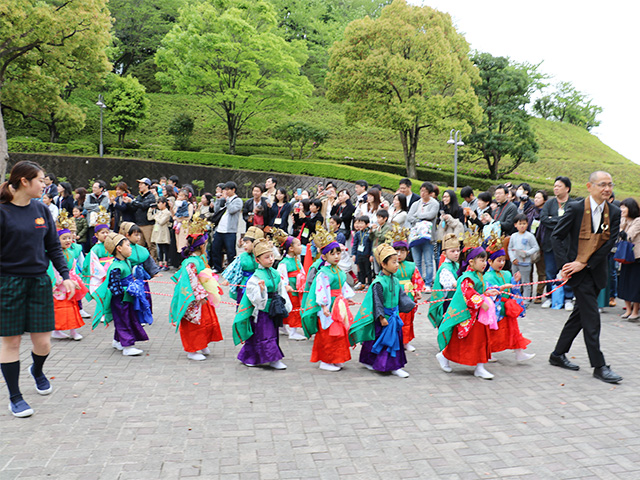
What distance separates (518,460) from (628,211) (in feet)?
20.8

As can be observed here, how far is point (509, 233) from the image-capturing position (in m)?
9.34

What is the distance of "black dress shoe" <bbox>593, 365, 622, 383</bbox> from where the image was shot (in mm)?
5406

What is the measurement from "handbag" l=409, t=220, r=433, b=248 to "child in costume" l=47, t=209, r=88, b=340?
5.66 meters

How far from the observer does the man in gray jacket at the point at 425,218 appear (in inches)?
382

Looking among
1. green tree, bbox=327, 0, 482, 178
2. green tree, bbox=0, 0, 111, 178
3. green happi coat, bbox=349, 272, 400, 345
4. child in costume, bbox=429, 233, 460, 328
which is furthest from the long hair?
green tree, bbox=327, 0, 482, 178

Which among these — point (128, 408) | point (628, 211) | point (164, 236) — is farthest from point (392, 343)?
point (164, 236)

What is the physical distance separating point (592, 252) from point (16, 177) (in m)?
5.63

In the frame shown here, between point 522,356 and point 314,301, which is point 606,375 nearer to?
point 522,356

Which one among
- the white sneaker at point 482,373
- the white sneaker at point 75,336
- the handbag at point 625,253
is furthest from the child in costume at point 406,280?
the white sneaker at point 75,336

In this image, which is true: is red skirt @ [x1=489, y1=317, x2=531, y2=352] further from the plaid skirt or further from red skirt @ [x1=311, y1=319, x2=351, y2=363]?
the plaid skirt

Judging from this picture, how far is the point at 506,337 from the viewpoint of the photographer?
19.9 feet

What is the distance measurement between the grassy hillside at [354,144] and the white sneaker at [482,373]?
26.1m

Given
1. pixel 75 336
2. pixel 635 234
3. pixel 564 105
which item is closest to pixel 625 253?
pixel 635 234

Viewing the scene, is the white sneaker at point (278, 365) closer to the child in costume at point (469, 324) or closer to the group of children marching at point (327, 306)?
the group of children marching at point (327, 306)
